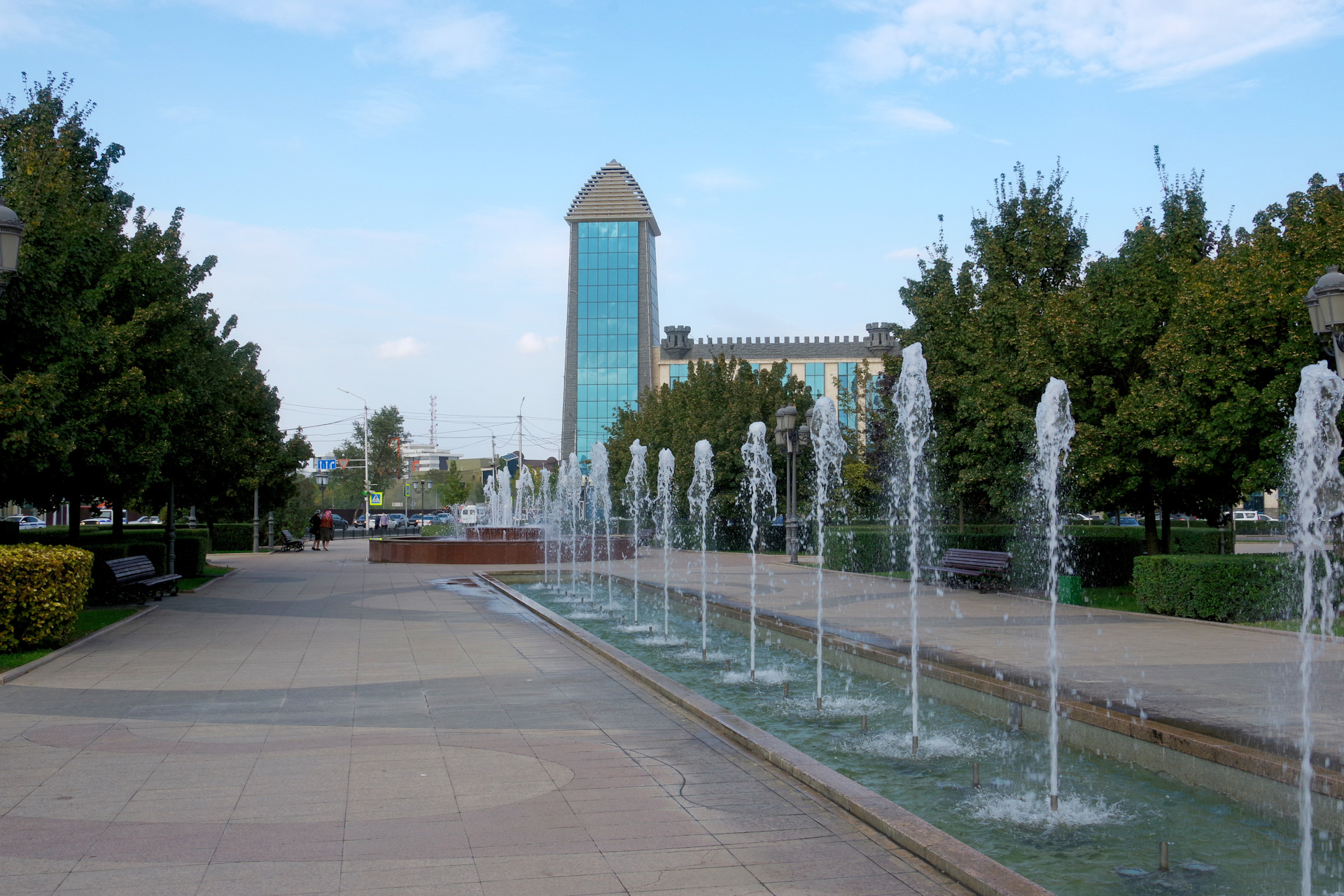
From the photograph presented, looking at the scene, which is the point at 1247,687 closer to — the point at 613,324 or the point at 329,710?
the point at 329,710

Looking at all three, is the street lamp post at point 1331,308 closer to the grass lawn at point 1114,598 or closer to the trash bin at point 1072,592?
the grass lawn at point 1114,598

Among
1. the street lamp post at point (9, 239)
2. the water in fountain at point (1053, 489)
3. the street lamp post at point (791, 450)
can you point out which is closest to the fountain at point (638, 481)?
the street lamp post at point (791, 450)

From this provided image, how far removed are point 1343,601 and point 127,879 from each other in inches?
630

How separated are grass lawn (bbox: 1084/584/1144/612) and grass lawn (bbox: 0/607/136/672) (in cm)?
1382

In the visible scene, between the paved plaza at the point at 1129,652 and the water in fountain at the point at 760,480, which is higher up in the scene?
the water in fountain at the point at 760,480

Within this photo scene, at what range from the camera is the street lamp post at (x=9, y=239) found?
32.0 ft

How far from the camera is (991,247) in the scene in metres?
23.0

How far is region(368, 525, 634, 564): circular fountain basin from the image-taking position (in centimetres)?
3020

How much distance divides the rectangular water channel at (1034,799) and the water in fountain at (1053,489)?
0.21m

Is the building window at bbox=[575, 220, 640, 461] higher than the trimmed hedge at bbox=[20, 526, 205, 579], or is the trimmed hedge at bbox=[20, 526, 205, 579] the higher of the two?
the building window at bbox=[575, 220, 640, 461]

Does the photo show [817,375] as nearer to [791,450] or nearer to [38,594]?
[791,450]

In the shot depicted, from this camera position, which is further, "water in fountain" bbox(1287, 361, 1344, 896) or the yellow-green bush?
the yellow-green bush

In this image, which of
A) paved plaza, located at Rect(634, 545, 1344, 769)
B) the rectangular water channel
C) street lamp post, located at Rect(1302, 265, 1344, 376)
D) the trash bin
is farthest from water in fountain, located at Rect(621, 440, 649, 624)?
the rectangular water channel

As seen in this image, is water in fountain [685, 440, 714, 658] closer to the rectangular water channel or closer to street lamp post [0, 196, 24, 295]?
the rectangular water channel
